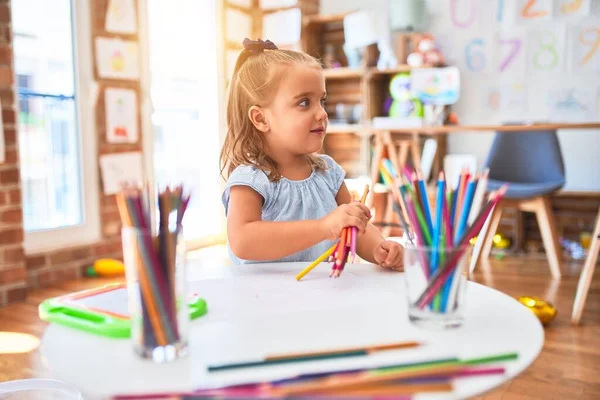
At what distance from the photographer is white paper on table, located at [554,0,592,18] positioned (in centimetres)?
366

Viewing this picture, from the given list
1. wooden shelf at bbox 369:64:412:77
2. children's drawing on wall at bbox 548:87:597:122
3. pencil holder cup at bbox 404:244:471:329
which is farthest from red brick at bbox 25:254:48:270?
children's drawing on wall at bbox 548:87:597:122

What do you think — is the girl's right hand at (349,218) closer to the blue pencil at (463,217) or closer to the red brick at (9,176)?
the blue pencil at (463,217)

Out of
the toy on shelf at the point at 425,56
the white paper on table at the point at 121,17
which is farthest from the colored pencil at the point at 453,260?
the toy on shelf at the point at 425,56

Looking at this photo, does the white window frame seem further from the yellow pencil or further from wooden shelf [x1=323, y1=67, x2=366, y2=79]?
the yellow pencil

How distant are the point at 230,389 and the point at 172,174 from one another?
3.36 m

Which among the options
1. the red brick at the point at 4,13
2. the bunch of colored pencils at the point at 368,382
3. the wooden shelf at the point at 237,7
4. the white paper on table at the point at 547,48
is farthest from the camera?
the wooden shelf at the point at 237,7

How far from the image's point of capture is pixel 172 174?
12.3ft

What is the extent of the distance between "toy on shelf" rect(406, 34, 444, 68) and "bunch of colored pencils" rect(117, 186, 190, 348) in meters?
3.55

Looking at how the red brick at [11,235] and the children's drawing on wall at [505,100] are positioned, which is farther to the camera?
the children's drawing on wall at [505,100]

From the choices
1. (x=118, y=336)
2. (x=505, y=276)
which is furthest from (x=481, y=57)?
(x=118, y=336)

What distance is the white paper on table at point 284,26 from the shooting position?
4129mm

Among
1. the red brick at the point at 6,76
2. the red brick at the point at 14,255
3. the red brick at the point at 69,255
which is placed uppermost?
the red brick at the point at 6,76

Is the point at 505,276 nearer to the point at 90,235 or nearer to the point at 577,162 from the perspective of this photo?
the point at 577,162

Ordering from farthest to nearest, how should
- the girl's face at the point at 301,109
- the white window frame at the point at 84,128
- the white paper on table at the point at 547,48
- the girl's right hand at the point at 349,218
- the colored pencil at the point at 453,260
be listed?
the white paper on table at the point at 547,48
the white window frame at the point at 84,128
the girl's face at the point at 301,109
the girl's right hand at the point at 349,218
the colored pencil at the point at 453,260
